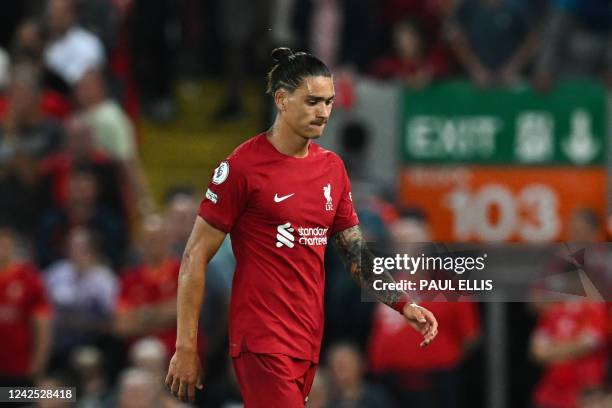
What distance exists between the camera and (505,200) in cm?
1269

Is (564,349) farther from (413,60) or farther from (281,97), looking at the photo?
(281,97)

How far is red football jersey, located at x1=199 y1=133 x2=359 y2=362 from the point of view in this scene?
20.3 feet

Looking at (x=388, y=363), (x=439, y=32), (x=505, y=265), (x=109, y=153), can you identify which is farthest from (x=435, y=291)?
(x=439, y=32)

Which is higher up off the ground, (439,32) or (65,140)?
(439,32)

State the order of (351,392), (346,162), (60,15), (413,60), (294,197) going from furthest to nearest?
(60,15) < (413,60) < (346,162) < (351,392) < (294,197)

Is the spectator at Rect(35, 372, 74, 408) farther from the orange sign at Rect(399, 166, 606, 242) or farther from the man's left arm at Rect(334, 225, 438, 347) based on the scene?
the man's left arm at Rect(334, 225, 438, 347)

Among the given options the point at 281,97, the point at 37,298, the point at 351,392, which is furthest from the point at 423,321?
the point at 37,298

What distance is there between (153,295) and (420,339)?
195cm

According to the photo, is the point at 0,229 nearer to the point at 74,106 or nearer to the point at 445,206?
the point at 74,106

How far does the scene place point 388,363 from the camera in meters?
11.2

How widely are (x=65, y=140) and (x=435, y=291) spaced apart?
20.2ft

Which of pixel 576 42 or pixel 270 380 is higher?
pixel 576 42

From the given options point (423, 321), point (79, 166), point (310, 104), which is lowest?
point (423, 321)

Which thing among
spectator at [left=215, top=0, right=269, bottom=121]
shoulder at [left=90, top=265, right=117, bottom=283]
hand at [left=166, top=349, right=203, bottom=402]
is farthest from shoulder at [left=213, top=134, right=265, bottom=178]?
spectator at [left=215, top=0, right=269, bottom=121]
